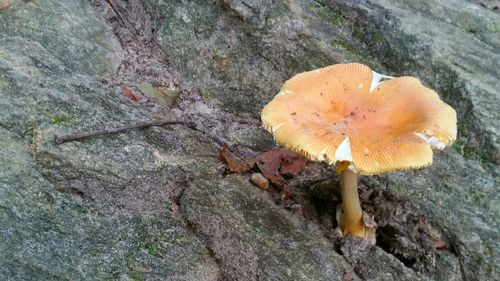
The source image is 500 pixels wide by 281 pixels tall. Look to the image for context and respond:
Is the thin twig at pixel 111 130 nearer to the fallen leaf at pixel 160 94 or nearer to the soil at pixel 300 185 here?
the soil at pixel 300 185

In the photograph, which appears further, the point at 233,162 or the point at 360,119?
the point at 233,162

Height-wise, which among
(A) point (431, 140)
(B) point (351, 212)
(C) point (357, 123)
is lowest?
(B) point (351, 212)

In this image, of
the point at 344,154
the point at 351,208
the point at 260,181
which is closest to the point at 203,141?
the point at 260,181

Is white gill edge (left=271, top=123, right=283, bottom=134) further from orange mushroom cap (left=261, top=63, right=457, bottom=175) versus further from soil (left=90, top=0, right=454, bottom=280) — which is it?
soil (left=90, top=0, right=454, bottom=280)

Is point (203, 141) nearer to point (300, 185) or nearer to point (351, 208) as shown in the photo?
point (300, 185)

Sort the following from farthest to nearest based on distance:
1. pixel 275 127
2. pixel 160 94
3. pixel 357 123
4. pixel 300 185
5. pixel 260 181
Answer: pixel 160 94
pixel 300 185
pixel 260 181
pixel 357 123
pixel 275 127

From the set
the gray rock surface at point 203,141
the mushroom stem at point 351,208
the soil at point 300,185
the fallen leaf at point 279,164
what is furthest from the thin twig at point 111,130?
the mushroom stem at point 351,208

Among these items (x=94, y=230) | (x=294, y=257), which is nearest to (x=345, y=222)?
(x=294, y=257)
